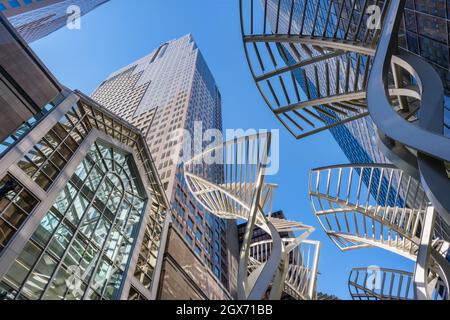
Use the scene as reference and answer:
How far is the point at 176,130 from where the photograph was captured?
60250 millimetres

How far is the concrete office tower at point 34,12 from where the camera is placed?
30703 mm

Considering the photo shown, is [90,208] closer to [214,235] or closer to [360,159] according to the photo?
[214,235]

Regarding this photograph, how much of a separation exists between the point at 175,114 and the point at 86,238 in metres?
50.5

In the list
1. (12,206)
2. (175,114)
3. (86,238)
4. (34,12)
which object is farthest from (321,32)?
(175,114)

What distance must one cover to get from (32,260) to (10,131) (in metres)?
5.85

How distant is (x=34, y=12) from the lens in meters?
38.8

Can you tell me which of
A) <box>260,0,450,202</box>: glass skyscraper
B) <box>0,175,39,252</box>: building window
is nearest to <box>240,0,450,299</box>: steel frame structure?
<box>260,0,450,202</box>: glass skyscraper

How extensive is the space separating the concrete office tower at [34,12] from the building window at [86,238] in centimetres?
1534

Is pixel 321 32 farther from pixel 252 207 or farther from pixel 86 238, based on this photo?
pixel 86 238

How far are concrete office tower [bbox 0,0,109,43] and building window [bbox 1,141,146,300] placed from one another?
50.3ft

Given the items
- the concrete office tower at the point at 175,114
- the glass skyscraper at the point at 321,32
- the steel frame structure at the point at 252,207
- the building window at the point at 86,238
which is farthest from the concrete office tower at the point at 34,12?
the concrete office tower at the point at 175,114
